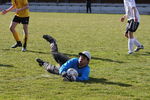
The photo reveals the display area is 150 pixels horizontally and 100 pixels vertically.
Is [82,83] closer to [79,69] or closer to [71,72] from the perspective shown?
[71,72]

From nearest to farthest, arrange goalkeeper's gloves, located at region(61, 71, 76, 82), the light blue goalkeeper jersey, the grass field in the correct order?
the grass field
goalkeeper's gloves, located at region(61, 71, 76, 82)
the light blue goalkeeper jersey

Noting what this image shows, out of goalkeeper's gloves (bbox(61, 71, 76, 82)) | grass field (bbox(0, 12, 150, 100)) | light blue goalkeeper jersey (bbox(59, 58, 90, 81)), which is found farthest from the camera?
light blue goalkeeper jersey (bbox(59, 58, 90, 81))

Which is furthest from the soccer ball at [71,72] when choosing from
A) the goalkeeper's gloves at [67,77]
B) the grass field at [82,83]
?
the grass field at [82,83]

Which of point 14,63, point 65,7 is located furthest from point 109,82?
point 65,7

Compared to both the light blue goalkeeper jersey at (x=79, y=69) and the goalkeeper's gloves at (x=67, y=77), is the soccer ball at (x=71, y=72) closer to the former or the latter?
the goalkeeper's gloves at (x=67, y=77)

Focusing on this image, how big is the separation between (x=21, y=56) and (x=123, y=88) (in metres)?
4.94

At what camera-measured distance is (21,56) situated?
39.6ft

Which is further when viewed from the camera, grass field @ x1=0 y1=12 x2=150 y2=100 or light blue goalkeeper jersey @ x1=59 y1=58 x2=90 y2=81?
light blue goalkeeper jersey @ x1=59 y1=58 x2=90 y2=81

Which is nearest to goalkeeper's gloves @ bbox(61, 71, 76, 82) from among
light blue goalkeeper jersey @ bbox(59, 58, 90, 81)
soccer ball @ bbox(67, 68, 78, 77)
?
soccer ball @ bbox(67, 68, 78, 77)

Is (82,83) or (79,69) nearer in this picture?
(82,83)

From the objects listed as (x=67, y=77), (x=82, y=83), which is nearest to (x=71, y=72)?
(x=67, y=77)

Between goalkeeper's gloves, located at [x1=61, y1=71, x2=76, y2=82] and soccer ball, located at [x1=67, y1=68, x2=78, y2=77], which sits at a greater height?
soccer ball, located at [x1=67, y1=68, x2=78, y2=77]

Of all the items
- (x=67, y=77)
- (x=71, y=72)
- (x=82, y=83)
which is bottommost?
(x=82, y=83)

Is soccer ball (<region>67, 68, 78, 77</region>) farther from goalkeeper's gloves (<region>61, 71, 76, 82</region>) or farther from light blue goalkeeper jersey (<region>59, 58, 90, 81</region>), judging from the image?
light blue goalkeeper jersey (<region>59, 58, 90, 81</region>)
